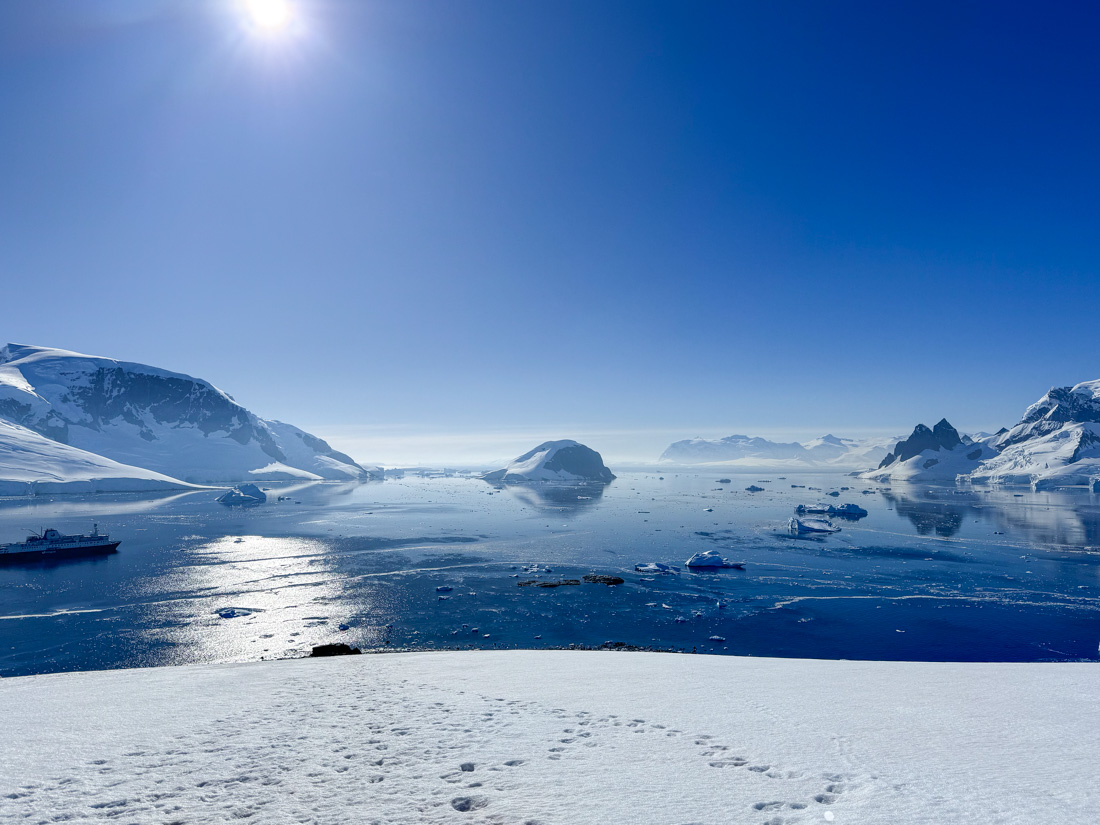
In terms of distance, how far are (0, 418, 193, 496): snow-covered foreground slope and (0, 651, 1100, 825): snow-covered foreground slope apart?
16200cm

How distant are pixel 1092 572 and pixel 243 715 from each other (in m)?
65.4

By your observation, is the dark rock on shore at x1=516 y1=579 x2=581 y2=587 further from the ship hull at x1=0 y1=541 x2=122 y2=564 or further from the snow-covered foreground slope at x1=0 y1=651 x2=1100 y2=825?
the ship hull at x1=0 y1=541 x2=122 y2=564

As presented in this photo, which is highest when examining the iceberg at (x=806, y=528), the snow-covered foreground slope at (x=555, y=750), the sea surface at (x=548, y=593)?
the snow-covered foreground slope at (x=555, y=750)

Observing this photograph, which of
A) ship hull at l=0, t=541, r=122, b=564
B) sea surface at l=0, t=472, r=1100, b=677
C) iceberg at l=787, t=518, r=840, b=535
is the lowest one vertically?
ship hull at l=0, t=541, r=122, b=564

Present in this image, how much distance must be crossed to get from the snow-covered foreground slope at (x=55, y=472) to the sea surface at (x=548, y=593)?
2770 inches

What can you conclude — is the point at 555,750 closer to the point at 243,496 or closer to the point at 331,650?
the point at 331,650

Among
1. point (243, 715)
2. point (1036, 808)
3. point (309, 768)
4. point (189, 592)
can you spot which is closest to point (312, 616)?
point (189, 592)

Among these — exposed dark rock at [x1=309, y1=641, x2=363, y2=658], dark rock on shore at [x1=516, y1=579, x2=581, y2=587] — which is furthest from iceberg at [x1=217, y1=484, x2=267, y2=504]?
exposed dark rock at [x1=309, y1=641, x2=363, y2=658]

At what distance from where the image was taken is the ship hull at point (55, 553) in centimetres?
5190

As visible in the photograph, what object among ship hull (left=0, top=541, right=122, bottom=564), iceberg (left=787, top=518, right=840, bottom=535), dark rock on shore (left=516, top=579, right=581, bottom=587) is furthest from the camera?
iceberg (left=787, top=518, right=840, bottom=535)

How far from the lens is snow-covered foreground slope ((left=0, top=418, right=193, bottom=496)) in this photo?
126 metres

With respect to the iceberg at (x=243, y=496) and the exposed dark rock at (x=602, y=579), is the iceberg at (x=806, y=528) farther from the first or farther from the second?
the iceberg at (x=243, y=496)

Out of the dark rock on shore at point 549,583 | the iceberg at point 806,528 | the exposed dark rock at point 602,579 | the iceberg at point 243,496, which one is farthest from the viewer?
the iceberg at point 243,496

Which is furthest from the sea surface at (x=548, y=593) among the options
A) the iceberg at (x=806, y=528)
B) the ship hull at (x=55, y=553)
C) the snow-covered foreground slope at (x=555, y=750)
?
the snow-covered foreground slope at (x=555, y=750)
